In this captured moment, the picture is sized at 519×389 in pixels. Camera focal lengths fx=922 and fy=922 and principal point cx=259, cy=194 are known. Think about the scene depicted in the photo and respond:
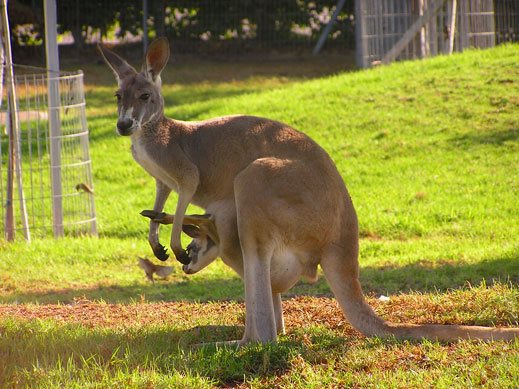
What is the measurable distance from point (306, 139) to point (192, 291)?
8.89ft

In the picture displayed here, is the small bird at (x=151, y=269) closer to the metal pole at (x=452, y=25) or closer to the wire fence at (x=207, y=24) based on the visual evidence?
the metal pole at (x=452, y=25)

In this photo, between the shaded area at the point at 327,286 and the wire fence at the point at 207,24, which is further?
the wire fence at the point at 207,24

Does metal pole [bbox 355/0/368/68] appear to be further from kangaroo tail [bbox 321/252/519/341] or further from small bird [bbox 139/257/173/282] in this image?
kangaroo tail [bbox 321/252/519/341]

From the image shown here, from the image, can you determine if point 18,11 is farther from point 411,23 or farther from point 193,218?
point 193,218

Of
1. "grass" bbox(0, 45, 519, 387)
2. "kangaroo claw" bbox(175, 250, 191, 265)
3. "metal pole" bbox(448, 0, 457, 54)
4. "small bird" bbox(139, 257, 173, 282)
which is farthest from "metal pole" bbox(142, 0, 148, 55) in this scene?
"kangaroo claw" bbox(175, 250, 191, 265)

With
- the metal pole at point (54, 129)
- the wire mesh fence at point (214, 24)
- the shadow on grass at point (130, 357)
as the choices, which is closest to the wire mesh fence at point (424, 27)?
the wire mesh fence at point (214, 24)

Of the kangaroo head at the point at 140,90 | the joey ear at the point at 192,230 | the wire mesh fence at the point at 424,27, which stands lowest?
the joey ear at the point at 192,230

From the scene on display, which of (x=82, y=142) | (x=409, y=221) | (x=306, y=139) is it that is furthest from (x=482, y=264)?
(x=82, y=142)

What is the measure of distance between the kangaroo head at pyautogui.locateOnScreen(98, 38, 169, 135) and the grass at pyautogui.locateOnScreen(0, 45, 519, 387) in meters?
1.19

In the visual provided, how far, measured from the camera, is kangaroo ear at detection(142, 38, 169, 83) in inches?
199

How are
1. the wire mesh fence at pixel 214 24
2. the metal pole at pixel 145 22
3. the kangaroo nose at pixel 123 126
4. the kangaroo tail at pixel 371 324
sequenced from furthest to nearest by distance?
the wire mesh fence at pixel 214 24 → the metal pole at pixel 145 22 → the kangaroo nose at pixel 123 126 → the kangaroo tail at pixel 371 324

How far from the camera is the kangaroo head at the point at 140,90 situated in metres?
4.90

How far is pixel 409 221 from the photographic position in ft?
30.1

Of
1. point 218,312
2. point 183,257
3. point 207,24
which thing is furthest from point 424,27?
point 183,257
